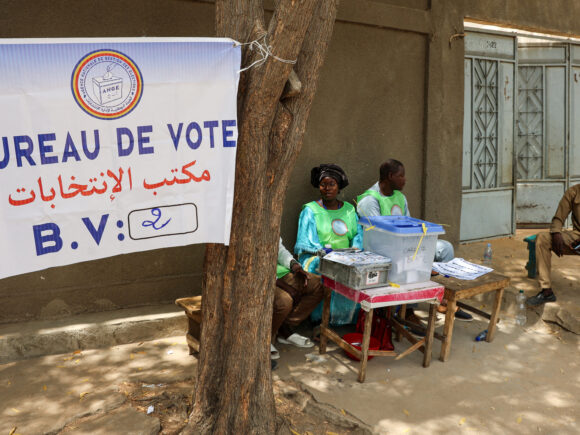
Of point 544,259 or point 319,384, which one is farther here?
point 544,259

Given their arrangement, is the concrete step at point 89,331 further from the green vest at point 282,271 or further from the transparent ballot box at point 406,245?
the transparent ballot box at point 406,245

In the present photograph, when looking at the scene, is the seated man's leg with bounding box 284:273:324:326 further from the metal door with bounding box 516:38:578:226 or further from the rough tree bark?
the metal door with bounding box 516:38:578:226

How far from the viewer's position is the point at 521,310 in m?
5.34

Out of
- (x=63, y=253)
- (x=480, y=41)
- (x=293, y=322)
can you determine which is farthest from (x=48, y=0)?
(x=480, y=41)

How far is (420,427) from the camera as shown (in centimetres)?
347

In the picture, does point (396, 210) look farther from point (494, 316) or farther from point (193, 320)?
point (193, 320)

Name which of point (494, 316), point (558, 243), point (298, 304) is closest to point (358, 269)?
point (298, 304)

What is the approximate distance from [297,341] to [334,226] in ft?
3.51

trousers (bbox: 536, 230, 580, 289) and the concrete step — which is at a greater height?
trousers (bbox: 536, 230, 580, 289)

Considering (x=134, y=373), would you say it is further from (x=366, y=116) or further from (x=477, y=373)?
(x=366, y=116)

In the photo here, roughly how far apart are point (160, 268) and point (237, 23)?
271cm

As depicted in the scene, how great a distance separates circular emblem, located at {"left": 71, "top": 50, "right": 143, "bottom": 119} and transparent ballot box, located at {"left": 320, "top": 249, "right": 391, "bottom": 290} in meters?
2.04

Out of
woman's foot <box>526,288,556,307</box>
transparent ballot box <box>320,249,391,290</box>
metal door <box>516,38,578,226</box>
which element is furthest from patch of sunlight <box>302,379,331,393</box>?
metal door <box>516,38,578,226</box>

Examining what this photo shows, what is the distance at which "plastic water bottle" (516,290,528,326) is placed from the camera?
530cm
